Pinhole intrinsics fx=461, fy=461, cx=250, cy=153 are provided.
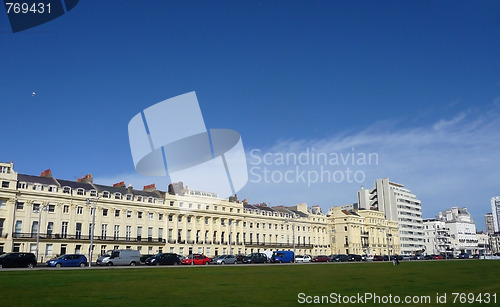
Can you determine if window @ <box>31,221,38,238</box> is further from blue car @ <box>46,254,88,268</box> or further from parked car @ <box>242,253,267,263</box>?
parked car @ <box>242,253,267,263</box>

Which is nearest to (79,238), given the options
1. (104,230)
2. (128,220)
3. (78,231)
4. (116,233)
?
(78,231)

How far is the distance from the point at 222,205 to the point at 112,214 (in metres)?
28.1

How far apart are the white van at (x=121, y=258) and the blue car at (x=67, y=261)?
12.9 ft

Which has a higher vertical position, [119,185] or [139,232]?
[119,185]

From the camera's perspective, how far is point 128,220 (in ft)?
290

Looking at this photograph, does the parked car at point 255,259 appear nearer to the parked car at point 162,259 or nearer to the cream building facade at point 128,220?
the parked car at point 162,259

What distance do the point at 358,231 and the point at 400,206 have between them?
43.8 m

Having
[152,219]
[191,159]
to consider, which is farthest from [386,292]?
[152,219]

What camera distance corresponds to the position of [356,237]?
140500 mm

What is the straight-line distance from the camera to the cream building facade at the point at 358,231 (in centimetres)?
13825

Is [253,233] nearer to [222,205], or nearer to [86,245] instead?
[222,205]

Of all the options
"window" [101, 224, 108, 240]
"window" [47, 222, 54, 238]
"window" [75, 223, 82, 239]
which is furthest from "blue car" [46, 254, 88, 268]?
"window" [101, 224, 108, 240]

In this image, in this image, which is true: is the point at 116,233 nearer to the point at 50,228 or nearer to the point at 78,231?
the point at 78,231

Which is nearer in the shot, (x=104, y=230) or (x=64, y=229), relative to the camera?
(x=64, y=229)
